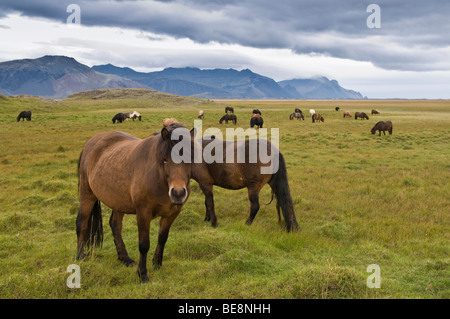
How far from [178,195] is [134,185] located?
1.03m

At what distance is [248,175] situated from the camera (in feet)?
26.3

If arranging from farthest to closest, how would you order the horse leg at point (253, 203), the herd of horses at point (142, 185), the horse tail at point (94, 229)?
the horse leg at point (253, 203), the horse tail at point (94, 229), the herd of horses at point (142, 185)

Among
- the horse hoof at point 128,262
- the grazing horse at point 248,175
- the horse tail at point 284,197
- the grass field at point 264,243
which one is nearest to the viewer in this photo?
the grass field at point 264,243

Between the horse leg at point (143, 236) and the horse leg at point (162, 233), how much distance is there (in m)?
0.31

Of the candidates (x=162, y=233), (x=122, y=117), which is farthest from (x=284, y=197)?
(x=122, y=117)

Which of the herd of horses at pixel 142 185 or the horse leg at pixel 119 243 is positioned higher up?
the herd of horses at pixel 142 185

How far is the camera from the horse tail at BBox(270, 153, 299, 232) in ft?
24.5

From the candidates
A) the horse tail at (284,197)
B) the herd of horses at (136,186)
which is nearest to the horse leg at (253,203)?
the horse tail at (284,197)

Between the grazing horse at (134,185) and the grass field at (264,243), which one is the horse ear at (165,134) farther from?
the grass field at (264,243)

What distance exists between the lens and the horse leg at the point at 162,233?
16.5ft

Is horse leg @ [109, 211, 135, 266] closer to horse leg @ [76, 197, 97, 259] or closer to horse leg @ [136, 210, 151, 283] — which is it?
horse leg @ [76, 197, 97, 259]

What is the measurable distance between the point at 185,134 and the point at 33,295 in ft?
9.79

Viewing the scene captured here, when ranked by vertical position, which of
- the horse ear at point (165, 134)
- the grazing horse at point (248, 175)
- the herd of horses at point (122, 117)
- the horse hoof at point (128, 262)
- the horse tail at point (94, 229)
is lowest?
the horse hoof at point (128, 262)

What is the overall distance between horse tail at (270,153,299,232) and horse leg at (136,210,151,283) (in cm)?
364
